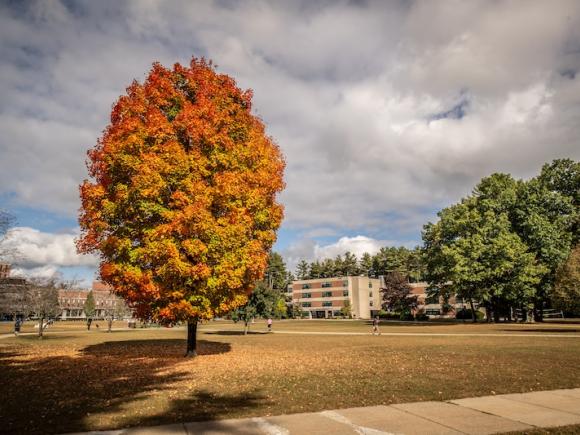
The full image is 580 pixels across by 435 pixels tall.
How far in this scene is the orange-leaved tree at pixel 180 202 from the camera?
16188 millimetres

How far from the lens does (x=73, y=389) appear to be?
38.1 feet

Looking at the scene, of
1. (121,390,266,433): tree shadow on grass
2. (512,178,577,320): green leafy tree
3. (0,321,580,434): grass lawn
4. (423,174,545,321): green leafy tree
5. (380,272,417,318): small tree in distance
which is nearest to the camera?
(121,390,266,433): tree shadow on grass

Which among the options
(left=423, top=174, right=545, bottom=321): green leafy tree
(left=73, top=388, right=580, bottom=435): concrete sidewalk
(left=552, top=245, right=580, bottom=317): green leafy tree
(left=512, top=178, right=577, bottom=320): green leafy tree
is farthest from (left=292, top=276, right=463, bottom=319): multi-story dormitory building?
(left=73, top=388, right=580, bottom=435): concrete sidewalk

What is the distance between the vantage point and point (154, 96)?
19.3 m

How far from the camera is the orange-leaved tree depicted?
1619 centimetres

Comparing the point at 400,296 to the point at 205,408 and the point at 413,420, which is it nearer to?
the point at 413,420

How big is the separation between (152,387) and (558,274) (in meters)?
40.0

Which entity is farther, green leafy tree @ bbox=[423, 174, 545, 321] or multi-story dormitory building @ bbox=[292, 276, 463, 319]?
multi-story dormitory building @ bbox=[292, 276, 463, 319]

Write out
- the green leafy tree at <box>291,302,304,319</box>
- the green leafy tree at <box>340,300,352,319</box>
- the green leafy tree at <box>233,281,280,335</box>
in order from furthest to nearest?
the green leafy tree at <box>291,302,304,319</box>, the green leafy tree at <box>340,300,352,319</box>, the green leafy tree at <box>233,281,280,335</box>

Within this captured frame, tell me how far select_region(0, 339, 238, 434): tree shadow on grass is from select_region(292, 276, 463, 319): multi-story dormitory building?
111 metres

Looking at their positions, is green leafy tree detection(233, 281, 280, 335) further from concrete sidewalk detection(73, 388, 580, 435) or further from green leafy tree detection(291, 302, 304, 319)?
green leafy tree detection(291, 302, 304, 319)

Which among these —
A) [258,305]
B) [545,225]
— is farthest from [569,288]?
[258,305]

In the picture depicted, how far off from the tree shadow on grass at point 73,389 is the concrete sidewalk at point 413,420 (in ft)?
3.58

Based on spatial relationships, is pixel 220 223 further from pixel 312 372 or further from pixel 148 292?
pixel 312 372
